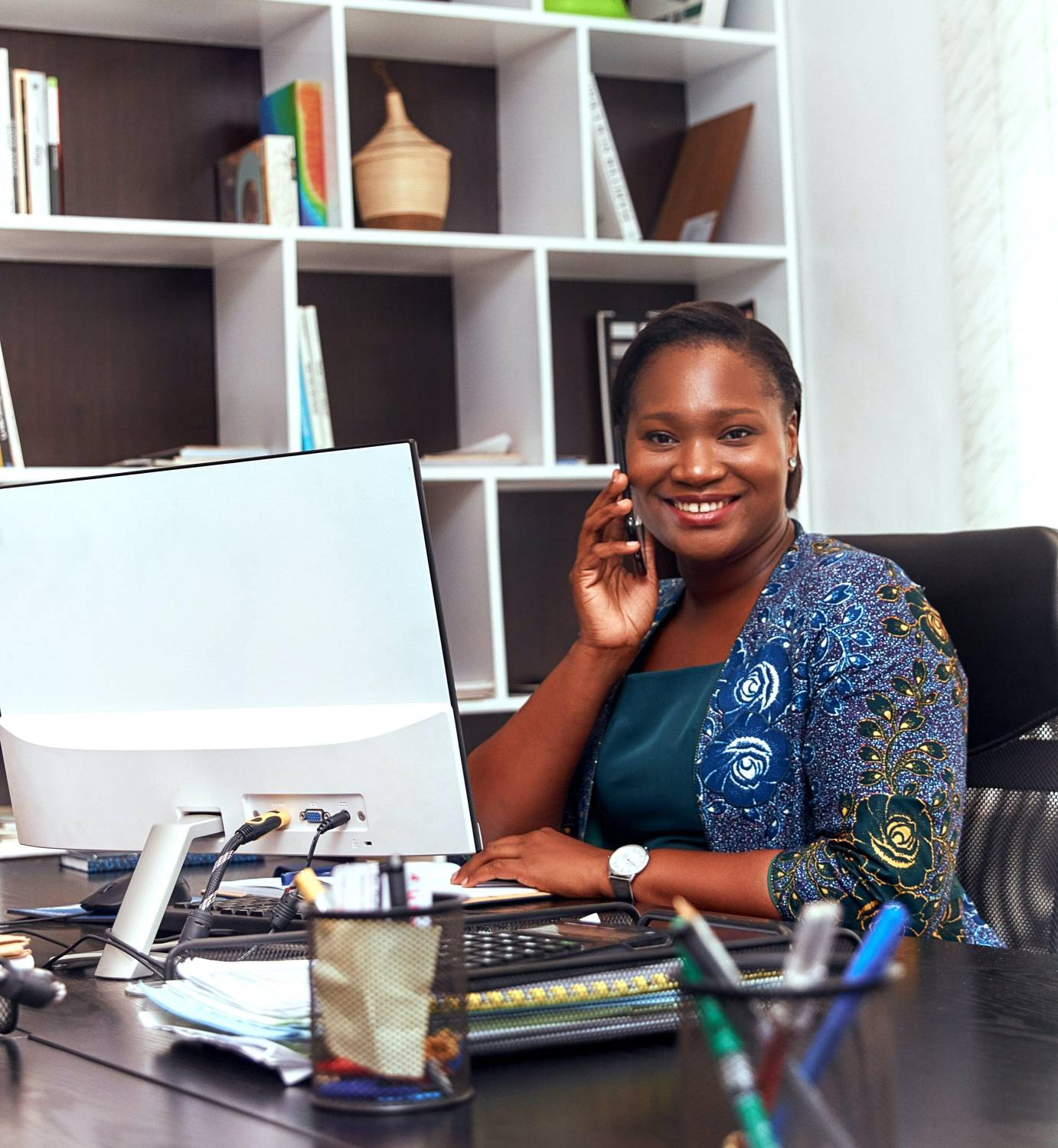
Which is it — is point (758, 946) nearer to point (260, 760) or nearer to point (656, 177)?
point (260, 760)

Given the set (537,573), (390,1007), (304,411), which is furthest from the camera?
(537,573)

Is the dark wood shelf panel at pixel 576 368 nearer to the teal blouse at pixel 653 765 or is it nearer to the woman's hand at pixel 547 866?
the teal blouse at pixel 653 765

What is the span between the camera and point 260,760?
1188mm

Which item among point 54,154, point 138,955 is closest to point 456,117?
point 54,154

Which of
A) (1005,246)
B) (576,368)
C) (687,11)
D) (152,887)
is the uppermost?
(687,11)

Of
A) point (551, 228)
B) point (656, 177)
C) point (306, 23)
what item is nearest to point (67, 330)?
point (306, 23)

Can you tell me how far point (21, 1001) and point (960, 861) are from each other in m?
1.04

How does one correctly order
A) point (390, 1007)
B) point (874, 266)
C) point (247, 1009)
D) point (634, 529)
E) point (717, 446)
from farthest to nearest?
point (874, 266) < point (634, 529) < point (717, 446) < point (247, 1009) < point (390, 1007)

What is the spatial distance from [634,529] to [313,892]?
106 cm

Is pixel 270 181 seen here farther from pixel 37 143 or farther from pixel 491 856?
pixel 491 856

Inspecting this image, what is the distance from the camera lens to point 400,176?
2.79 m

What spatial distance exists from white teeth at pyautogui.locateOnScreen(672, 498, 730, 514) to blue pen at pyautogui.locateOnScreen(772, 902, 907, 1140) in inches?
47.8

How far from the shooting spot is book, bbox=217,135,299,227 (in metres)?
2.70

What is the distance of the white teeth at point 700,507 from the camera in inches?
67.2
